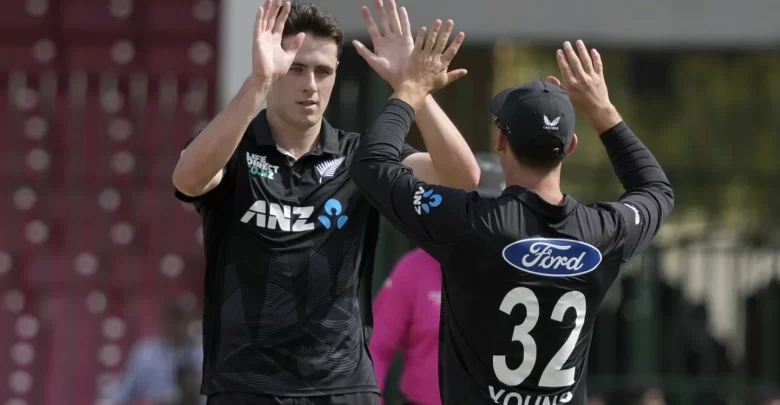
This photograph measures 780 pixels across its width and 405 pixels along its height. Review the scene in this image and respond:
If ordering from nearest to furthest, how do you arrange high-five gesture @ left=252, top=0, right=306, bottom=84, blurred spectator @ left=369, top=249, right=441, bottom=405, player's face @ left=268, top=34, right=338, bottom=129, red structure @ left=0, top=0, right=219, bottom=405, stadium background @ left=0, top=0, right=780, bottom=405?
high-five gesture @ left=252, top=0, right=306, bottom=84 → player's face @ left=268, top=34, right=338, bottom=129 → blurred spectator @ left=369, top=249, right=441, bottom=405 → stadium background @ left=0, top=0, right=780, bottom=405 → red structure @ left=0, top=0, right=219, bottom=405

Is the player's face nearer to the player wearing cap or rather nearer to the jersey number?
the player wearing cap

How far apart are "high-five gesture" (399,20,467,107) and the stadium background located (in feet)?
14.8

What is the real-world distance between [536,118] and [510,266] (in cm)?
40

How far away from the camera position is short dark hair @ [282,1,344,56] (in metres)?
3.71

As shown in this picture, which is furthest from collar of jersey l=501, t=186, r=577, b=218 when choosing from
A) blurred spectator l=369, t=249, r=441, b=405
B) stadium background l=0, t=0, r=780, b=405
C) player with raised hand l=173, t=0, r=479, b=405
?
stadium background l=0, t=0, r=780, b=405

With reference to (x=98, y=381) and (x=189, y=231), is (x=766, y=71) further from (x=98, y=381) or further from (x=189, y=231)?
(x=98, y=381)

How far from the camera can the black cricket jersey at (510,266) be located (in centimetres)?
330

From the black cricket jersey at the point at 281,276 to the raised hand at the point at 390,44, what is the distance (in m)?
0.36

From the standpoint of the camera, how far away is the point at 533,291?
3312 millimetres

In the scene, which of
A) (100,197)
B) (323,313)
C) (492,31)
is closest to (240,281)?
(323,313)

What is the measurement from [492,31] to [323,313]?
16.8 feet

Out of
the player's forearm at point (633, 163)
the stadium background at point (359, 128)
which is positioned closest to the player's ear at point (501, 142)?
the player's forearm at point (633, 163)

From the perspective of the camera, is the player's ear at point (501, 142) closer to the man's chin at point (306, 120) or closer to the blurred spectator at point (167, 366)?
the man's chin at point (306, 120)

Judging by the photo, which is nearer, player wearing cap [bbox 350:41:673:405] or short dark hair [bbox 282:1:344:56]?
player wearing cap [bbox 350:41:673:405]
